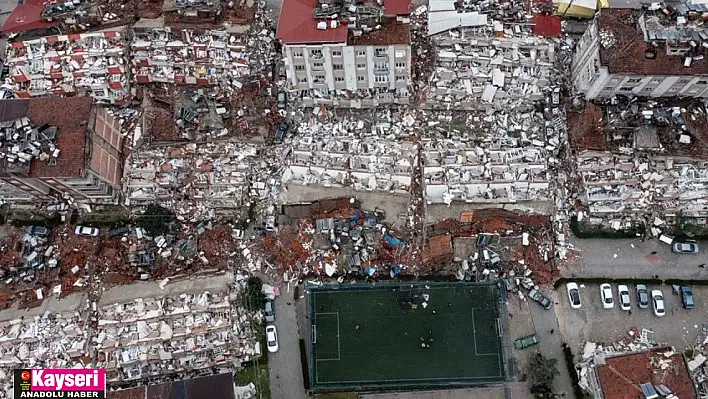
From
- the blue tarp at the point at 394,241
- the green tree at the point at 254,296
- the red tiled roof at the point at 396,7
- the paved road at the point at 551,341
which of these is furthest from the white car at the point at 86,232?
the paved road at the point at 551,341

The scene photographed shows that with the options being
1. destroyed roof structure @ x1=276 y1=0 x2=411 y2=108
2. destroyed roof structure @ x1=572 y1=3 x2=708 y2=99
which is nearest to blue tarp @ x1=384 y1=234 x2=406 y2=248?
destroyed roof structure @ x1=276 y1=0 x2=411 y2=108

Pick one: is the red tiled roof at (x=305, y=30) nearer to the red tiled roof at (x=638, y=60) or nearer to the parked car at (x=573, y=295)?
the red tiled roof at (x=638, y=60)

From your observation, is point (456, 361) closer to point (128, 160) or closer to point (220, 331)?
point (220, 331)

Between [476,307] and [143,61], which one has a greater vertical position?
[143,61]

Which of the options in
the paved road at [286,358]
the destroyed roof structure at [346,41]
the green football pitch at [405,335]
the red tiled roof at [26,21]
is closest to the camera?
the green football pitch at [405,335]

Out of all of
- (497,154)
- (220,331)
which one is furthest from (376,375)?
(497,154)

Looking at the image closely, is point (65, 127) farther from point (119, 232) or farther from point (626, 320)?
point (626, 320)
